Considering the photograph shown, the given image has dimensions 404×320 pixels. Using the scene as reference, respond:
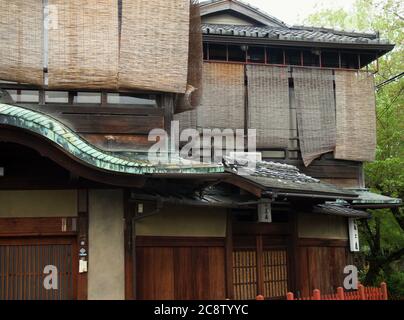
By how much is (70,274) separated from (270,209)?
230 inches

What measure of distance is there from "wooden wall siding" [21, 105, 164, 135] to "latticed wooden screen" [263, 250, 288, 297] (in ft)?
16.8

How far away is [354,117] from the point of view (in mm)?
18359

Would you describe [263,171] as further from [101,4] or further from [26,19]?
[26,19]

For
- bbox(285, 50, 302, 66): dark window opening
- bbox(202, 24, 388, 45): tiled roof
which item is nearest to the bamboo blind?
bbox(202, 24, 388, 45): tiled roof

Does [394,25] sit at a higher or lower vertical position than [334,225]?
higher

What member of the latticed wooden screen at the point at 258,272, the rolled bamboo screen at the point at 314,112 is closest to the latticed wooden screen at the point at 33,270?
the latticed wooden screen at the point at 258,272

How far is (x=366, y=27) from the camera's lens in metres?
30.6

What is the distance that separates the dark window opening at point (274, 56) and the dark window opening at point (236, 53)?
894 millimetres

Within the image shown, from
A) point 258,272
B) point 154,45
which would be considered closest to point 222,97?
point 154,45

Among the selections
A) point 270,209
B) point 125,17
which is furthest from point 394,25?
point 125,17

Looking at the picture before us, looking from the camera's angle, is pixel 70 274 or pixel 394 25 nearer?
pixel 70 274

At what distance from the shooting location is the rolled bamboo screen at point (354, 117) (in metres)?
18.2

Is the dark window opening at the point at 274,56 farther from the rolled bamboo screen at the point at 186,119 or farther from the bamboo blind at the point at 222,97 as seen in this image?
the rolled bamboo screen at the point at 186,119

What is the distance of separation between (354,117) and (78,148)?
37.9 ft
